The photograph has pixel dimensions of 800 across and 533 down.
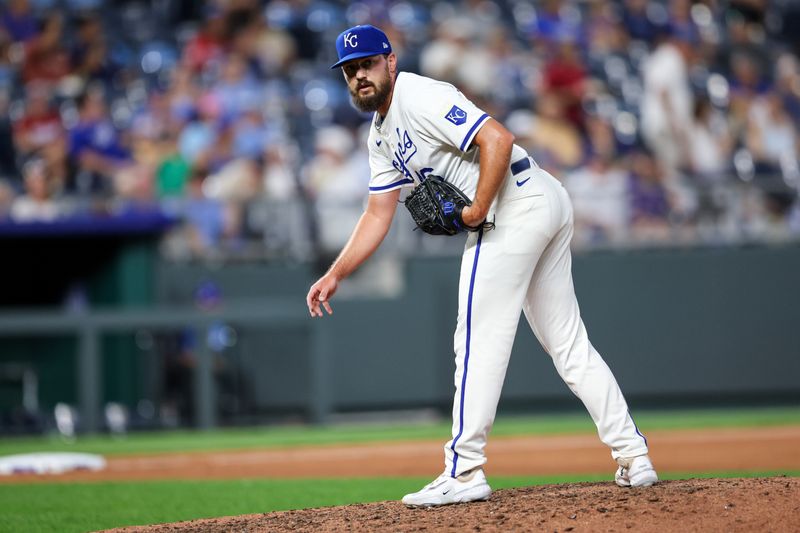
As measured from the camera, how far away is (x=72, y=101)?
12.6 meters

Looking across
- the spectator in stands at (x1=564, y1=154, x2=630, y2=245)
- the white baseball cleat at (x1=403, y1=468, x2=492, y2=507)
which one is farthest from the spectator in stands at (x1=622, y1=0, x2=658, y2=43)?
the white baseball cleat at (x1=403, y1=468, x2=492, y2=507)

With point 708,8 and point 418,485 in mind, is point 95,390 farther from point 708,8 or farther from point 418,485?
point 708,8

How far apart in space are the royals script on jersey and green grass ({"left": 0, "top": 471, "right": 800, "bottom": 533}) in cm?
187

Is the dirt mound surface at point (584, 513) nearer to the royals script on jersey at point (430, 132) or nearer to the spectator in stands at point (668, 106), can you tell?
the royals script on jersey at point (430, 132)

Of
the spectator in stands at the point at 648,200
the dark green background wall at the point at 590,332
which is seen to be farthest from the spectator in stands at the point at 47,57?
the spectator in stands at the point at 648,200

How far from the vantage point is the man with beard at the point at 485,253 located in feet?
14.5

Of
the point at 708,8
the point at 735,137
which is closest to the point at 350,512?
the point at 735,137

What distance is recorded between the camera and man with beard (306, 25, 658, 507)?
4.43m

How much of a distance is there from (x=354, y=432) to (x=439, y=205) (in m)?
6.75

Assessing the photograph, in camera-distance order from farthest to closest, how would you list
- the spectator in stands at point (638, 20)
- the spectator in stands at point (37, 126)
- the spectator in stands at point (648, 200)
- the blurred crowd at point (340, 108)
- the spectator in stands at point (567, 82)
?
1. the spectator in stands at point (638, 20)
2. the spectator in stands at point (567, 82)
3. the spectator in stands at point (37, 126)
4. the blurred crowd at point (340, 108)
5. the spectator in stands at point (648, 200)

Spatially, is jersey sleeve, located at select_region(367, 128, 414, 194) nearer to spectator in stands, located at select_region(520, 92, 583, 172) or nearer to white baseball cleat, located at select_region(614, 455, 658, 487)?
Answer: white baseball cleat, located at select_region(614, 455, 658, 487)

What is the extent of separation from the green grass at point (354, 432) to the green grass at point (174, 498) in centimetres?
272

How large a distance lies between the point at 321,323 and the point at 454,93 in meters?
7.24

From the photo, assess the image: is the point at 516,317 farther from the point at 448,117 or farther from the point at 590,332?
the point at 590,332
